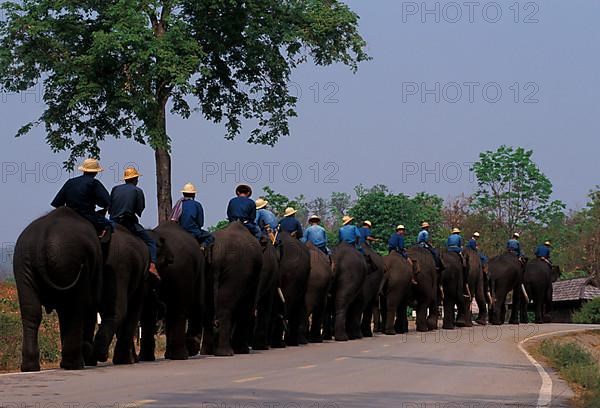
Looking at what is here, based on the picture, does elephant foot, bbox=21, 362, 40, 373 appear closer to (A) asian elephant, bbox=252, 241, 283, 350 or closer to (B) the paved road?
(B) the paved road

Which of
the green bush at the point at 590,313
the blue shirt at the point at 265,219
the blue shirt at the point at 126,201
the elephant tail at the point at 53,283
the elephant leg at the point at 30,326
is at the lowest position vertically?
the green bush at the point at 590,313

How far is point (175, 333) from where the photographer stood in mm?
19594

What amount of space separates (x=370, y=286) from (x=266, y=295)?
30.2ft

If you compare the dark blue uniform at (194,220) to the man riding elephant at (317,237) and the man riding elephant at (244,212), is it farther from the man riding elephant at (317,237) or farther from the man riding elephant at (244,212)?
the man riding elephant at (317,237)

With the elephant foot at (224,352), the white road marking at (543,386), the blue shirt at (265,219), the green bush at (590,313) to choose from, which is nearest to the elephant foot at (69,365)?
the elephant foot at (224,352)

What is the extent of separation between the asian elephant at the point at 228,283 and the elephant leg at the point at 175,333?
1125mm

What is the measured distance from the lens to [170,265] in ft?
63.5

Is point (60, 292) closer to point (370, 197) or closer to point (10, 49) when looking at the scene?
point (10, 49)

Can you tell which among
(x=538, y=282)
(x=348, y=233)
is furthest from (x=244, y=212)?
(x=538, y=282)

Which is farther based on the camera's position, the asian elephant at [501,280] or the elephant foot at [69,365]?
the asian elephant at [501,280]

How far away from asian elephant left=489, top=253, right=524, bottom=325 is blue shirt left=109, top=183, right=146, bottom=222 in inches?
1194

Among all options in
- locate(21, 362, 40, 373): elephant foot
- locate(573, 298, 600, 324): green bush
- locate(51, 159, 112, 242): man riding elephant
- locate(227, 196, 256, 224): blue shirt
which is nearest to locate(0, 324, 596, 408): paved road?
locate(21, 362, 40, 373): elephant foot

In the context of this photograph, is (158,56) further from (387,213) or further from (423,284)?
(387,213)

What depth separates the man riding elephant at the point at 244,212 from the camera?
73.7ft
